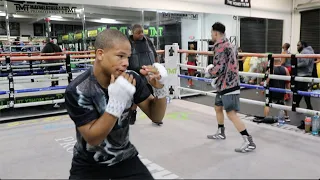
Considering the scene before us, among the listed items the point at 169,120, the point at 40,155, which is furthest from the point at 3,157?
the point at 169,120

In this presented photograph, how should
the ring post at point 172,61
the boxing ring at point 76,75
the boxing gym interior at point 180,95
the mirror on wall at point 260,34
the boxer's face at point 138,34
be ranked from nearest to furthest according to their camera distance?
the boxing gym interior at point 180,95 → the boxer's face at point 138,34 → the boxing ring at point 76,75 → the ring post at point 172,61 → the mirror on wall at point 260,34

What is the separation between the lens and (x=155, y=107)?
158cm

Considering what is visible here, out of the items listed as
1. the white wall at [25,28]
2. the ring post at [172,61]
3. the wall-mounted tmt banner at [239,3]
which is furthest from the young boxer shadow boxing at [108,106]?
the wall-mounted tmt banner at [239,3]

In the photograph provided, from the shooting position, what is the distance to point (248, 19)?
28.3ft

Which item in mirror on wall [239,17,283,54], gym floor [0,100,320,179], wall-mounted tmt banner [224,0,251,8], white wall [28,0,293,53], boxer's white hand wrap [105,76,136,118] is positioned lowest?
gym floor [0,100,320,179]

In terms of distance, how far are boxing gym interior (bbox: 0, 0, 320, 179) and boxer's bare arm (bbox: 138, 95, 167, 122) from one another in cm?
60

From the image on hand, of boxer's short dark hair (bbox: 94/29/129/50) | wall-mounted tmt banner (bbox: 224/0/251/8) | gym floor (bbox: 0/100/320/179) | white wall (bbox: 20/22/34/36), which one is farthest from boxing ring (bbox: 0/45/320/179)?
wall-mounted tmt banner (bbox: 224/0/251/8)

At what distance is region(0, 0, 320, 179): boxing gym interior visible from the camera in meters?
2.62

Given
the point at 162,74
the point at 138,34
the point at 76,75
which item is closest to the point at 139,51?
the point at 138,34

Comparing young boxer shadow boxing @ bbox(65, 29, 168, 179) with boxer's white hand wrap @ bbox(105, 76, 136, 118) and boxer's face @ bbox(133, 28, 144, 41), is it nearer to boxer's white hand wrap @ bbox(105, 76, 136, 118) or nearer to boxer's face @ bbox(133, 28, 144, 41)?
boxer's white hand wrap @ bbox(105, 76, 136, 118)

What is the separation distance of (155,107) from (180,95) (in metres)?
4.44

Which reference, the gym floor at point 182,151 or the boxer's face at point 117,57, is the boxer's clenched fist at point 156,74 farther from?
the gym floor at point 182,151

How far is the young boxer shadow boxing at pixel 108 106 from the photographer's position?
1.23 metres

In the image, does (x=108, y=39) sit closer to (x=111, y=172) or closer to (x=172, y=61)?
(x=111, y=172)
